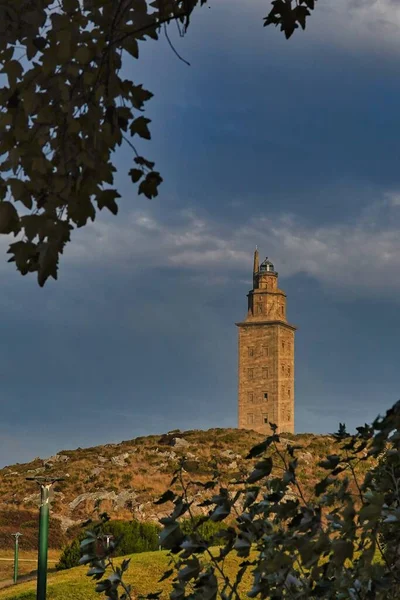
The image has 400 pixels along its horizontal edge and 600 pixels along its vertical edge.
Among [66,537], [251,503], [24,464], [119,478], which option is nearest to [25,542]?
[66,537]

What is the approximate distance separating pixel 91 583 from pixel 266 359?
179 ft

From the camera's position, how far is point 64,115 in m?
3.38

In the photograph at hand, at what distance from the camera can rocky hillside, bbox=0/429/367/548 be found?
129ft

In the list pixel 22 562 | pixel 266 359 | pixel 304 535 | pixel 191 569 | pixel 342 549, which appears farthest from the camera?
pixel 266 359

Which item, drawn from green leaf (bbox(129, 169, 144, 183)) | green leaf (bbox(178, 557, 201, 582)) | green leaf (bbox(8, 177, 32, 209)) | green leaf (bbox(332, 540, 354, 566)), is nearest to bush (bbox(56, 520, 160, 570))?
green leaf (bbox(178, 557, 201, 582))

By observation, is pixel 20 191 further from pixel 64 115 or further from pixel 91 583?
pixel 91 583

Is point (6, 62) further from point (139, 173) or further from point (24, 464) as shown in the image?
point (24, 464)

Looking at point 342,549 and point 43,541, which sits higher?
point 342,549

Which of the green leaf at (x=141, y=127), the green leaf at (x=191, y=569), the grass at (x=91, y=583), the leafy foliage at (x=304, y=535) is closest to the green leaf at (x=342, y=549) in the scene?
the leafy foliage at (x=304, y=535)

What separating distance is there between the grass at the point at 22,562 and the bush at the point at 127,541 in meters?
2.48

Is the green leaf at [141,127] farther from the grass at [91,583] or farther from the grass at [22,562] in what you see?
the grass at [22,562]

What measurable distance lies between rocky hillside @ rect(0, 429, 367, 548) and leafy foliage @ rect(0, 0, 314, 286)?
30.9 metres

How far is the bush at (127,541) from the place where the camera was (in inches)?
964

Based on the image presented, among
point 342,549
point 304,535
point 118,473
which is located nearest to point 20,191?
point 342,549
